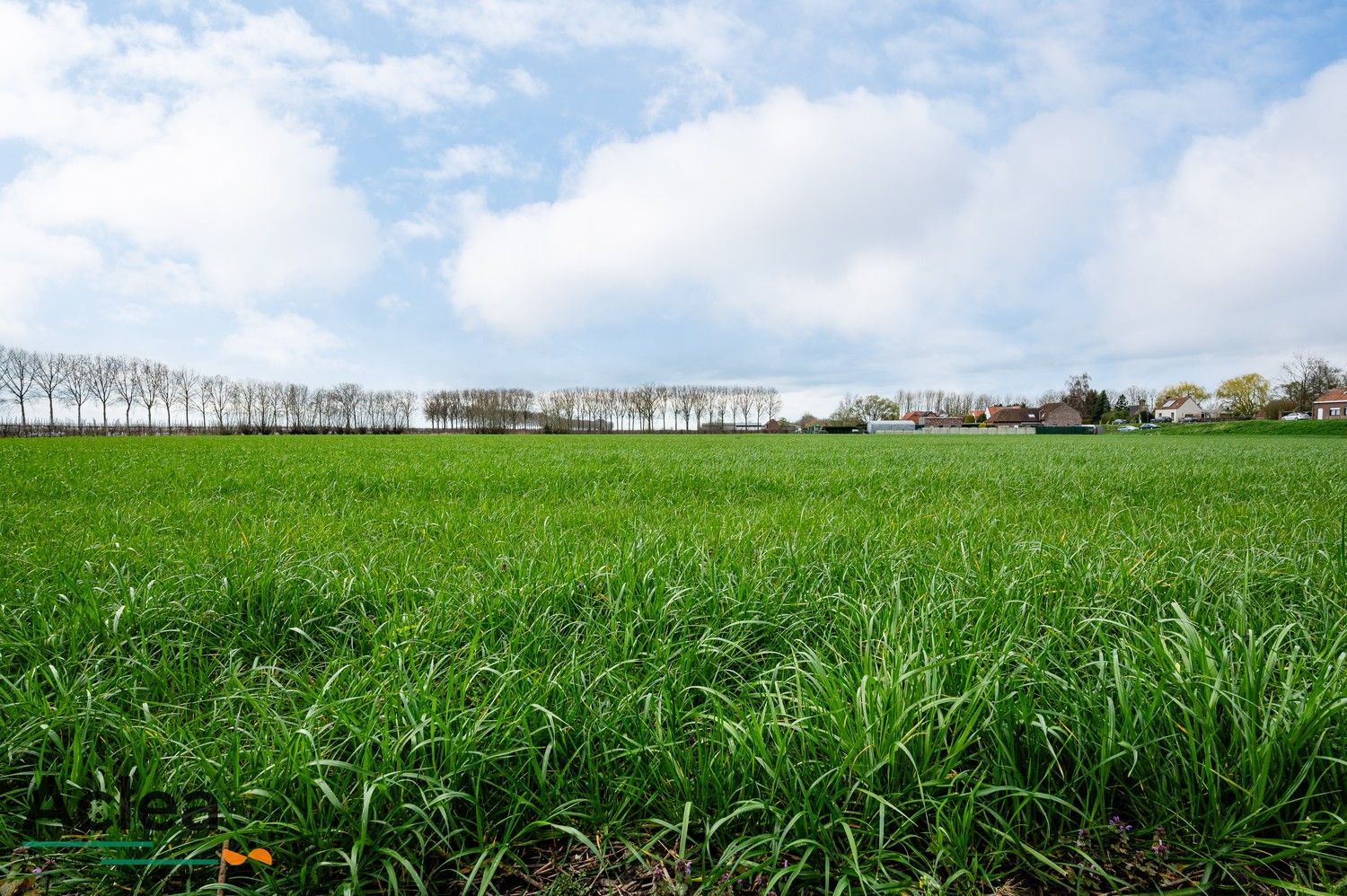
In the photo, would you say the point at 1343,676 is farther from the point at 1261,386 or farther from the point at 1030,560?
the point at 1261,386

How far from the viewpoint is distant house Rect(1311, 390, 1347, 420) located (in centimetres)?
8756

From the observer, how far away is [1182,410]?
125125mm

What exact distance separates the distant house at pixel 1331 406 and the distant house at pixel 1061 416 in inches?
1186

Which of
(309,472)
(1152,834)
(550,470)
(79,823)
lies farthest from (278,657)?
(309,472)

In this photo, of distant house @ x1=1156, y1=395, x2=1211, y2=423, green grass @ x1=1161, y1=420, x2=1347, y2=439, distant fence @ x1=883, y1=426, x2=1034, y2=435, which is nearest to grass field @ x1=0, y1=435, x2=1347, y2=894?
distant fence @ x1=883, y1=426, x2=1034, y2=435

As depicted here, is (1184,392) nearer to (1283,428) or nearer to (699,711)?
(1283,428)

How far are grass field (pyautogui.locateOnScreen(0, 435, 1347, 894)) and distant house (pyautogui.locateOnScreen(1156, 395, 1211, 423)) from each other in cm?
16188

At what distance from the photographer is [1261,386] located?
99.7 metres

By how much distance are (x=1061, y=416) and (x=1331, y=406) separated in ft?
115

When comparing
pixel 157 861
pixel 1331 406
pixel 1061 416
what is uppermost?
pixel 1331 406

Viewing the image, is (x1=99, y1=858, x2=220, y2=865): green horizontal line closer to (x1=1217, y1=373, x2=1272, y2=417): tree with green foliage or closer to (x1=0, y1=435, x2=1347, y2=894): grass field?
(x1=0, y1=435, x2=1347, y2=894): grass field

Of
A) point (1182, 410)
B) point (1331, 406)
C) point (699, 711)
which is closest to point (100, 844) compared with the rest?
point (699, 711)

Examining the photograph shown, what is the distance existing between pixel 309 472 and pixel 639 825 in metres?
10.1

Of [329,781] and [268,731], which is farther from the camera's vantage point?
[268,731]
